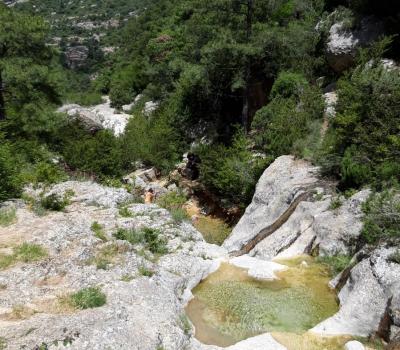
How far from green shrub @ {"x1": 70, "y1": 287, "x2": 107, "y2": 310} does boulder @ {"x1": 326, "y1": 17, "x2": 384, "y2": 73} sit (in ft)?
63.1

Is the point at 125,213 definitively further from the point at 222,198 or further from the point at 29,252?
the point at 222,198

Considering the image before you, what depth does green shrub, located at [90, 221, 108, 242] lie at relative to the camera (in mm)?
11266

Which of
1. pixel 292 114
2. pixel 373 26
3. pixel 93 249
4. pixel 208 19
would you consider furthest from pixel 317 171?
pixel 208 19

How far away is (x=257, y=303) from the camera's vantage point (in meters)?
9.84

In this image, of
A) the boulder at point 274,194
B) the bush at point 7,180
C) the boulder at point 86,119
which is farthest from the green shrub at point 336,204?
the boulder at point 86,119

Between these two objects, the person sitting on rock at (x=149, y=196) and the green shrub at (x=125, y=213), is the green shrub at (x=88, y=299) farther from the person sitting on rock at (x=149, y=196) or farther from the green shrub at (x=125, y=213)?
the person sitting on rock at (x=149, y=196)

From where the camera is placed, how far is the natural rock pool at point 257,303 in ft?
29.4

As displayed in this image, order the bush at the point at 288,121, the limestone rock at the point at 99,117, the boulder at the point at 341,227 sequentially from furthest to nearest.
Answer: the limestone rock at the point at 99,117 → the bush at the point at 288,121 → the boulder at the point at 341,227

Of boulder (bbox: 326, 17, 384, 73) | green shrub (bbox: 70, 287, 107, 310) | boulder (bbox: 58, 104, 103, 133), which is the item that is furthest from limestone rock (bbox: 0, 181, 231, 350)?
boulder (bbox: 58, 104, 103, 133)

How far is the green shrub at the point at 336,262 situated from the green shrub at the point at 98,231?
5938 mm

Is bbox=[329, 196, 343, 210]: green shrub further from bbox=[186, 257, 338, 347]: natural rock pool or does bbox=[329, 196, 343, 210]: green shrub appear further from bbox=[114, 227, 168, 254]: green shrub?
bbox=[114, 227, 168, 254]: green shrub

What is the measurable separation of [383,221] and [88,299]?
7.07m

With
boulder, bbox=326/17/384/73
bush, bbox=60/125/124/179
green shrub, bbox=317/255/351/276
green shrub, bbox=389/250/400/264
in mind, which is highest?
boulder, bbox=326/17/384/73

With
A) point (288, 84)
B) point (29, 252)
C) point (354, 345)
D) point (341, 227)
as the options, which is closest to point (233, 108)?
point (288, 84)
